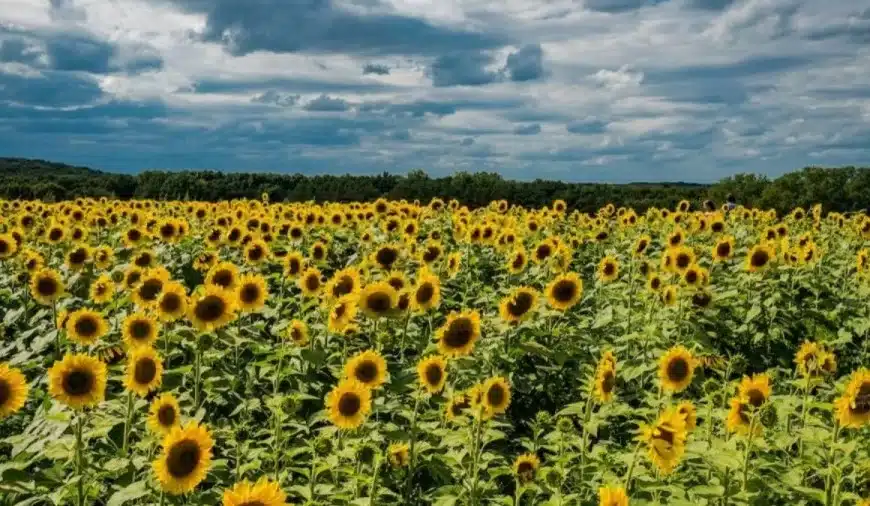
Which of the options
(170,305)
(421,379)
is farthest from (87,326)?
(421,379)

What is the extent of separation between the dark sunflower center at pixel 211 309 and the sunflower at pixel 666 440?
3329 mm

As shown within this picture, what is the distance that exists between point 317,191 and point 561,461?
32.3 metres

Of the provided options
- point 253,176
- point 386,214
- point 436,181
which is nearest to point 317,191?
point 436,181

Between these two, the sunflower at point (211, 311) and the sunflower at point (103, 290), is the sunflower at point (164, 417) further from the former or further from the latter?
the sunflower at point (103, 290)

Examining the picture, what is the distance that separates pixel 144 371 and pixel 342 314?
198cm

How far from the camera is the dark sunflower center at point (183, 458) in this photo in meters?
4.11

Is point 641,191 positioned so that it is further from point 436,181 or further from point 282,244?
point 282,244

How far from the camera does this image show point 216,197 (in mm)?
39062

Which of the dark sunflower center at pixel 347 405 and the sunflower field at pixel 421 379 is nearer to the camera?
the sunflower field at pixel 421 379

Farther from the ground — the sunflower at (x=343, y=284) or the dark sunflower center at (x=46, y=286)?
the sunflower at (x=343, y=284)

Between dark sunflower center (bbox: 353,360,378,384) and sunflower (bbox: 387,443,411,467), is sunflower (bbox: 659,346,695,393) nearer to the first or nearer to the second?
sunflower (bbox: 387,443,411,467)

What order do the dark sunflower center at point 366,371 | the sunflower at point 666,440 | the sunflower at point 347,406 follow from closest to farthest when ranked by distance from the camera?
the sunflower at point 666,440
the sunflower at point 347,406
the dark sunflower center at point 366,371

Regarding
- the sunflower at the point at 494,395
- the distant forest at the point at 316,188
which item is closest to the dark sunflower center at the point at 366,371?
the sunflower at the point at 494,395

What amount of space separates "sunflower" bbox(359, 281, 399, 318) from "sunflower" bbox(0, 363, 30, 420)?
2.64 metres
